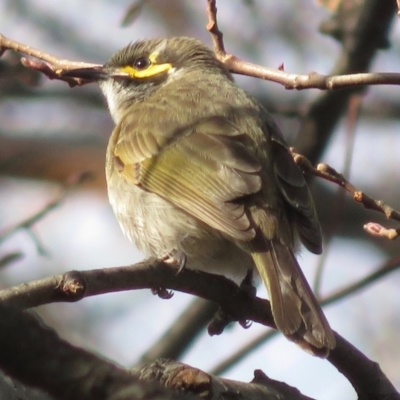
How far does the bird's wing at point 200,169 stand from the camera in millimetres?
3957

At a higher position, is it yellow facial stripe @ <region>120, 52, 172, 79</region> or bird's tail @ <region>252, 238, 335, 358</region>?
yellow facial stripe @ <region>120, 52, 172, 79</region>

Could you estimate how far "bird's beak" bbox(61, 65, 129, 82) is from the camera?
14.8ft

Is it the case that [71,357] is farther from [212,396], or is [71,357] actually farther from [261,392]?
[261,392]

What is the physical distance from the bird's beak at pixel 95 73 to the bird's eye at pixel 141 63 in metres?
0.12

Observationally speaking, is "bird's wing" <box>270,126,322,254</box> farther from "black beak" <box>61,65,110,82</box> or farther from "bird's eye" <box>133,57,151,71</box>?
"bird's eye" <box>133,57,151,71</box>

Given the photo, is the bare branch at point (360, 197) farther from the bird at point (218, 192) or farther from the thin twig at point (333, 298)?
the thin twig at point (333, 298)

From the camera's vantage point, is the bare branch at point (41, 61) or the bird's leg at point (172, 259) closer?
the bird's leg at point (172, 259)

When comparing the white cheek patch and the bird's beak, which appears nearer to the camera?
the bird's beak

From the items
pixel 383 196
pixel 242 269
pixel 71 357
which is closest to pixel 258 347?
pixel 242 269

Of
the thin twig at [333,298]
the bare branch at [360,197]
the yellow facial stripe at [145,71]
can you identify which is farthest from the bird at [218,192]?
the thin twig at [333,298]

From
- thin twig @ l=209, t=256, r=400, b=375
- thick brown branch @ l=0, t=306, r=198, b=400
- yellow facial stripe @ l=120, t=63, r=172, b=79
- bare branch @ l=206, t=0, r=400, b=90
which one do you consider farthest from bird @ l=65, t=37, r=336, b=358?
thick brown branch @ l=0, t=306, r=198, b=400

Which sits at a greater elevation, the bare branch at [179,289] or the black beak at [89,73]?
the black beak at [89,73]

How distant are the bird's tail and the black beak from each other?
1375 mm

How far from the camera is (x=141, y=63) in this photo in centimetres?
579
